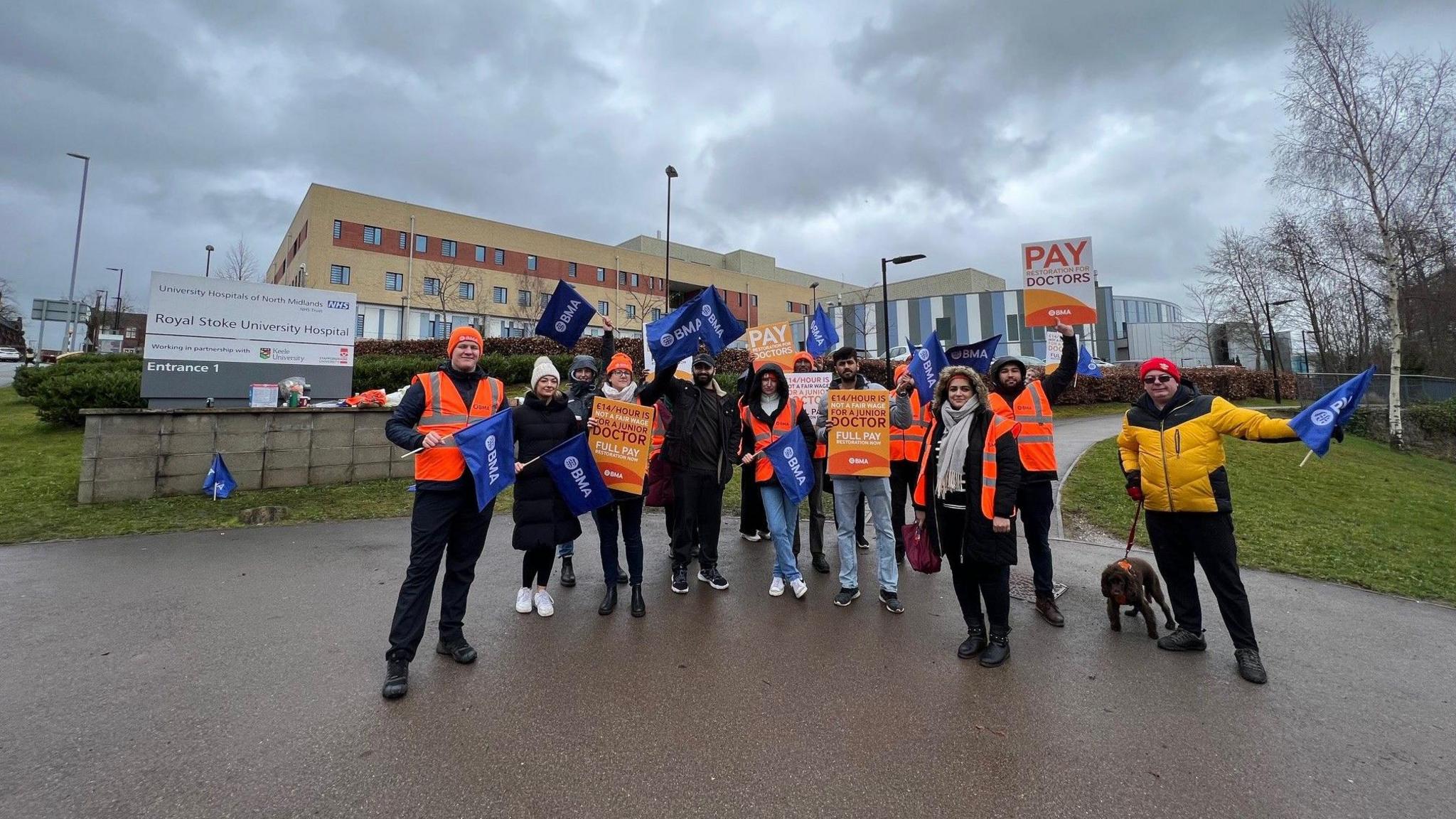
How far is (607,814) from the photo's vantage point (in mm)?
2395

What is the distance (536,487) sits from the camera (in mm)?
4594

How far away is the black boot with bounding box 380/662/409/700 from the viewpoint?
3326 millimetres

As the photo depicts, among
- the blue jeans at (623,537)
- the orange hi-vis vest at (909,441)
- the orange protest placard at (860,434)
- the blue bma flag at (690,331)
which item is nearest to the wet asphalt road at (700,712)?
the blue jeans at (623,537)

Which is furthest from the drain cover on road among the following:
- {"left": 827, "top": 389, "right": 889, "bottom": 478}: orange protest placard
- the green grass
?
the green grass

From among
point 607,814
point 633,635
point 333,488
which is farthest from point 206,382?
point 607,814

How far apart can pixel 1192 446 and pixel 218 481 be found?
11385 mm

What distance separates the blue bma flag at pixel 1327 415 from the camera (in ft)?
12.3

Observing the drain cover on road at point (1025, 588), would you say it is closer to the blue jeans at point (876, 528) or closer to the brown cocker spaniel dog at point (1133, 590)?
the brown cocker spaniel dog at point (1133, 590)

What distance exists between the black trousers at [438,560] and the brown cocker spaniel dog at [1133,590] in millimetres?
4460

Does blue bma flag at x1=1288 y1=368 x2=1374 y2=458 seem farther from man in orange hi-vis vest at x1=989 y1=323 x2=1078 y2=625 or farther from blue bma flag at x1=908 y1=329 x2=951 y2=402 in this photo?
blue bma flag at x1=908 y1=329 x2=951 y2=402

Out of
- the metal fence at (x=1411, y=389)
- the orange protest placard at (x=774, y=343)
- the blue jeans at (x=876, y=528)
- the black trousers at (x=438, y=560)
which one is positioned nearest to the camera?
the black trousers at (x=438, y=560)

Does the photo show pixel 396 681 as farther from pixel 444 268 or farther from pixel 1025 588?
pixel 444 268

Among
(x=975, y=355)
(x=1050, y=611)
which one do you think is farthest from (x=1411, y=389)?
(x=1050, y=611)

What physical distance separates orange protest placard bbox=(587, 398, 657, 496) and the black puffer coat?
1.14 feet
